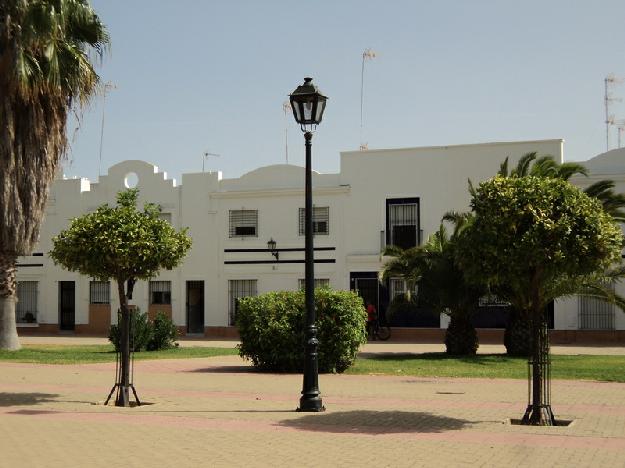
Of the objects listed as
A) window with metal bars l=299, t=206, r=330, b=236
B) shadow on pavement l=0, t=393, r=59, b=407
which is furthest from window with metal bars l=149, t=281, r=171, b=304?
shadow on pavement l=0, t=393, r=59, b=407

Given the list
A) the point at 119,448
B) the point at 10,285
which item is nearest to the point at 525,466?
the point at 119,448

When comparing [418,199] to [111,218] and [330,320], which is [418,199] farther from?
[111,218]

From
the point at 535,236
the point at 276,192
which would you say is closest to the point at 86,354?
the point at 276,192

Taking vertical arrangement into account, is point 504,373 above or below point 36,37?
below

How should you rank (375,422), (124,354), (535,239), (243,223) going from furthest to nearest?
(243,223) < (124,354) < (375,422) < (535,239)

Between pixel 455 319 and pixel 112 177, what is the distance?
792 inches

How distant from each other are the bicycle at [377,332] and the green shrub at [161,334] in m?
9.50

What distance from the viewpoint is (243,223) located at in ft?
A: 121

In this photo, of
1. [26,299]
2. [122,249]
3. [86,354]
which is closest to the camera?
[122,249]

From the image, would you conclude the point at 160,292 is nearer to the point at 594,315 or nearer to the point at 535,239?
the point at 594,315

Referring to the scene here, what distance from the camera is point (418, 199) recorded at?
34.1 m

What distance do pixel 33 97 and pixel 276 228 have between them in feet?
47.6

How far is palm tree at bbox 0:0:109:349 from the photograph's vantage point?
22.4 m

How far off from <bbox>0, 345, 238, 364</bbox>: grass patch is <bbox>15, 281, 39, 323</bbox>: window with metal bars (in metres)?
12.6
